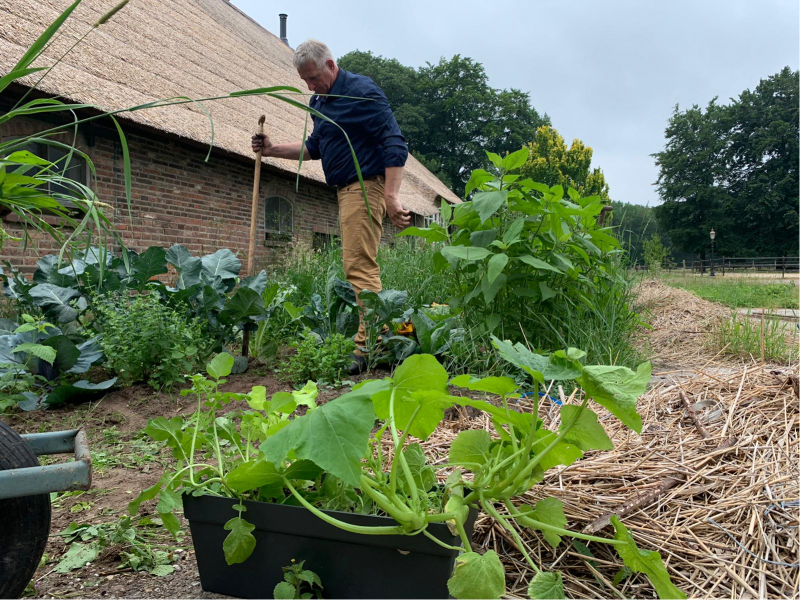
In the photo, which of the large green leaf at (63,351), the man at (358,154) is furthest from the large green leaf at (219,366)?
the man at (358,154)

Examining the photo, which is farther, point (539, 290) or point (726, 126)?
point (726, 126)

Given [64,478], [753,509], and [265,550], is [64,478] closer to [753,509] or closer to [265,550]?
[265,550]

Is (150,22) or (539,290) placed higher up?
(150,22)

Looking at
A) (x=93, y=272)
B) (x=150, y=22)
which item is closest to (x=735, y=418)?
(x=93, y=272)

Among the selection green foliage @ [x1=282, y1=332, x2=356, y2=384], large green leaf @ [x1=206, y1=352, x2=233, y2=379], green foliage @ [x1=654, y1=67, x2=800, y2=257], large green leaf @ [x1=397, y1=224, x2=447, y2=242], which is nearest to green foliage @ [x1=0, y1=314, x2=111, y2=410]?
green foliage @ [x1=282, y1=332, x2=356, y2=384]

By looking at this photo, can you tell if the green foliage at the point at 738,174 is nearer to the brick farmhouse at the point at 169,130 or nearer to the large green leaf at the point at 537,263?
the brick farmhouse at the point at 169,130

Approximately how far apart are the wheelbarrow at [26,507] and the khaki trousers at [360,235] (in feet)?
7.95

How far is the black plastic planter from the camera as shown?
0.93 meters

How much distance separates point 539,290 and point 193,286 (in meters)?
2.08

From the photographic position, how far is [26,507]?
962 mm

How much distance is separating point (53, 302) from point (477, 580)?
2.98 m

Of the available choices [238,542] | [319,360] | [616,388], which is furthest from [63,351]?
[616,388]

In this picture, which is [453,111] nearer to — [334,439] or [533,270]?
[533,270]

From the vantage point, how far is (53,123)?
5.95 m
